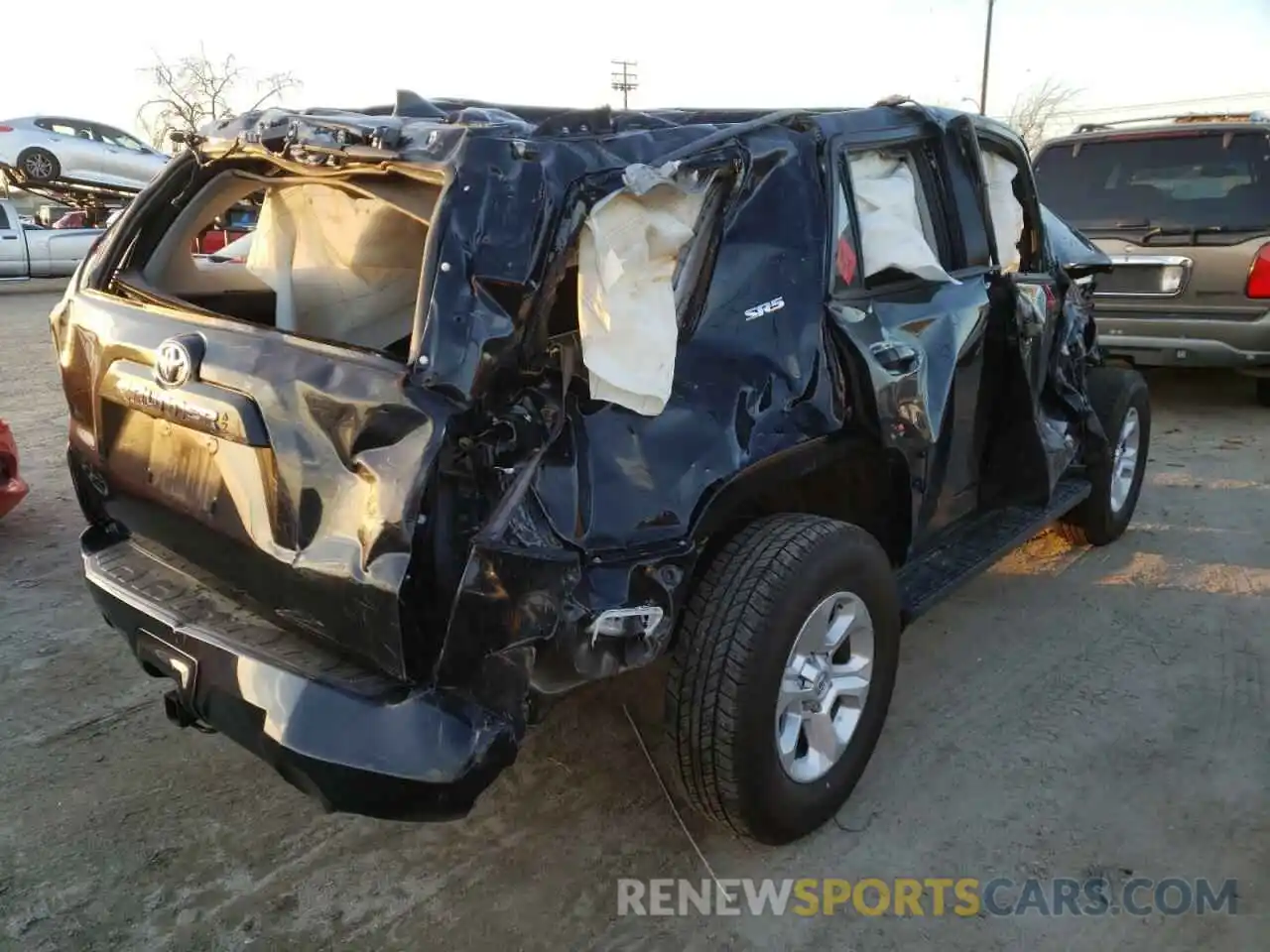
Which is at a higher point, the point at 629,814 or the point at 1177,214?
the point at 1177,214

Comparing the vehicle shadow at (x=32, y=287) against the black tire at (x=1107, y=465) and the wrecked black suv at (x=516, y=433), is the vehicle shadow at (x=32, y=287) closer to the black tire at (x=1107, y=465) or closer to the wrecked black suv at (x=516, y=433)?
the wrecked black suv at (x=516, y=433)

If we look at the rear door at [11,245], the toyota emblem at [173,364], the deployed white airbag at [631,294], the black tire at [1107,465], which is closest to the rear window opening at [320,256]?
the toyota emblem at [173,364]

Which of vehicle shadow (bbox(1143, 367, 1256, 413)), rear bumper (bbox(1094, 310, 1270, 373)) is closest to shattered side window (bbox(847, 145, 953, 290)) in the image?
rear bumper (bbox(1094, 310, 1270, 373))

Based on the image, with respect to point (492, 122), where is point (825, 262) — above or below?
below

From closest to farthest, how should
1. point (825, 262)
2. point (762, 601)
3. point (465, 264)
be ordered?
point (465, 264), point (762, 601), point (825, 262)

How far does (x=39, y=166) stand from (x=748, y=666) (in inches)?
892

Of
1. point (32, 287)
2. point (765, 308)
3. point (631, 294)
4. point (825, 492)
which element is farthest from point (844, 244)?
point (32, 287)

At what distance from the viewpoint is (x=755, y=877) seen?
2832 millimetres

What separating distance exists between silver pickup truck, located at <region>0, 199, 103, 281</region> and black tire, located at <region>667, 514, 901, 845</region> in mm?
17672

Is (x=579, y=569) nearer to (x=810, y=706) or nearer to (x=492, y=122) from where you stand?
(x=810, y=706)

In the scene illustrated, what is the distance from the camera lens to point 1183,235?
7.23 metres

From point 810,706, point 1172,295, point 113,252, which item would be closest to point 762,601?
point 810,706

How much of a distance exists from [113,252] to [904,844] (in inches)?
117

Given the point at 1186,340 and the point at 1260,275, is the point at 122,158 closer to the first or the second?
the point at 1186,340
